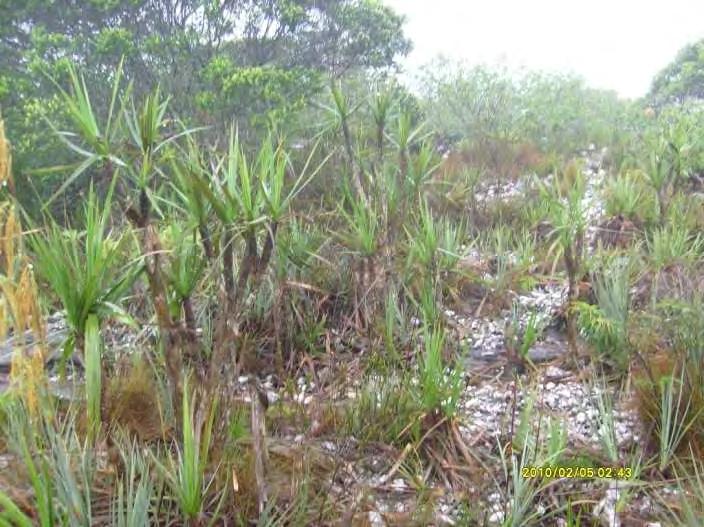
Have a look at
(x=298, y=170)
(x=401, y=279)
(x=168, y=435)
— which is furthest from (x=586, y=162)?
(x=168, y=435)

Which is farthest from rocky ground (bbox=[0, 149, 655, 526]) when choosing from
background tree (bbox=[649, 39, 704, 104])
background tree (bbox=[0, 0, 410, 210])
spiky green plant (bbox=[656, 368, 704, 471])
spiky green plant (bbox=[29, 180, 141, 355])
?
background tree (bbox=[649, 39, 704, 104])

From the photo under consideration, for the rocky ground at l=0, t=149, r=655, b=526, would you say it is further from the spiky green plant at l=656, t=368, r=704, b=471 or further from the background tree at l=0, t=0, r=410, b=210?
the background tree at l=0, t=0, r=410, b=210

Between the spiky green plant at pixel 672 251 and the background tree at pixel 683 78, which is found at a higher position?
the background tree at pixel 683 78

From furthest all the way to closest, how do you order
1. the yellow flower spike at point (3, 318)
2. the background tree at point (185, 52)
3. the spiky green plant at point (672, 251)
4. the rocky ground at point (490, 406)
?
1. the background tree at point (185, 52)
2. the spiky green plant at point (672, 251)
3. the rocky ground at point (490, 406)
4. the yellow flower spike at point (3, 318)

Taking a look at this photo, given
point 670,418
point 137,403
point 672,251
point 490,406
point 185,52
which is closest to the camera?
point 670,418

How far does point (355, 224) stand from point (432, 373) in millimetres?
1277

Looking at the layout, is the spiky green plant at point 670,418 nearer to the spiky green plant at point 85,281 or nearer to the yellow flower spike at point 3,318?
the spiky green plant at point 85,281

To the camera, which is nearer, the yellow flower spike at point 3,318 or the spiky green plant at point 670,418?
the yellow flower spike at point 3,318

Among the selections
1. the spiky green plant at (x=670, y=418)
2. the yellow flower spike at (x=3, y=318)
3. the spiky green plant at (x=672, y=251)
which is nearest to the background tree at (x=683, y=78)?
the spiky green plant at (x=672, y=251)

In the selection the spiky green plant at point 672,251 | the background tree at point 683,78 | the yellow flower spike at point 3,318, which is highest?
the background tree at point 683,78

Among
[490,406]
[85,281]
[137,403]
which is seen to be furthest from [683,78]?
[85,281]

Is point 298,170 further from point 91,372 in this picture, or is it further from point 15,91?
point 91,372

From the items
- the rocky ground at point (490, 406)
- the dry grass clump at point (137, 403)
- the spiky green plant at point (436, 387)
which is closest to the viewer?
the rocky ground at point (490, 406)

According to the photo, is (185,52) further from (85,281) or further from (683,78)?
(683,78)
